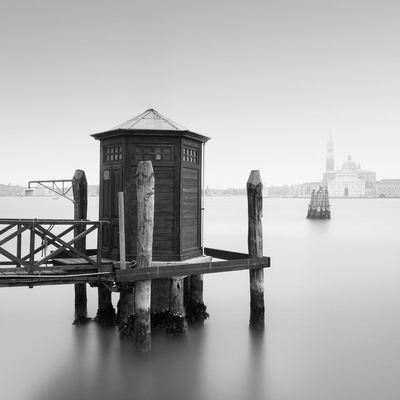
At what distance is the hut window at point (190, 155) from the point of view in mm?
11133

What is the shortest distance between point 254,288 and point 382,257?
24.7m

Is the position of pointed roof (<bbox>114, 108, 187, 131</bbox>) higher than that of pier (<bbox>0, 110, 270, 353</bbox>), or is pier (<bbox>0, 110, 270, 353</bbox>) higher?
pointed roof (<bbox>114, 108, 187, 131</bbox>)

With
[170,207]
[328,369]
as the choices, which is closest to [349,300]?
[328,369]

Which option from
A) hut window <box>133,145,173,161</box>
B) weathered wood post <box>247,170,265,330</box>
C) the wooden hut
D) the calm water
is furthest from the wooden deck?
hut window <box>133,145,173,161</box>

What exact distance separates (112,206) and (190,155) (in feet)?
6.64

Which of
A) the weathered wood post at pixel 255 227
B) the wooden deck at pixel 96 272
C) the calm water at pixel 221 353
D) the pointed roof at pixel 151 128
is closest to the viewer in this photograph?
the wooden deck at pixel 96 272

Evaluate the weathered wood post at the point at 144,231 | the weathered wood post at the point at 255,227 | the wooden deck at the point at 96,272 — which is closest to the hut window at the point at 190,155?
the weathered wood post at the point at 255,227

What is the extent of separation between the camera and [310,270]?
1082 inches

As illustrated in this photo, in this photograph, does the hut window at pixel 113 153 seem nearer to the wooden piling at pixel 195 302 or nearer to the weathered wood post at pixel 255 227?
the weathered wood post at pixel 255 227

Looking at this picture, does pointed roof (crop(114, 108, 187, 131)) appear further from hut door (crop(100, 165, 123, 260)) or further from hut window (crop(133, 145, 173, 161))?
hut door (crop(100, 165, 123, 260))

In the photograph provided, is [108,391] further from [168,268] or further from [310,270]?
[310,270]

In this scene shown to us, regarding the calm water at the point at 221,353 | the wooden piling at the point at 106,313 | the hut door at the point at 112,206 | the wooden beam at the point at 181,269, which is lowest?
the calm water at the point at 221,353

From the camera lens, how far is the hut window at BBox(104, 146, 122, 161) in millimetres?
10996

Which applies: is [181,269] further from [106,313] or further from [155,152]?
[106,313]
